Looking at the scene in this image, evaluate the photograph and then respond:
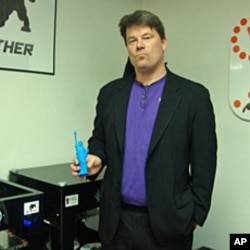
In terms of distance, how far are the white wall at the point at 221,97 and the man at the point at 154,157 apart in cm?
64

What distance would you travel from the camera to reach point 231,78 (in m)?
2.14

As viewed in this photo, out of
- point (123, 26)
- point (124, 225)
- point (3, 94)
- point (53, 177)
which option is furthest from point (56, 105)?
point (124, 225)

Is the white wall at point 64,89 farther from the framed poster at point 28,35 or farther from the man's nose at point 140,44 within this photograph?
the man's nose at point 140,44

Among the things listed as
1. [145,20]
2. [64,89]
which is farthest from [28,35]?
[145,20]

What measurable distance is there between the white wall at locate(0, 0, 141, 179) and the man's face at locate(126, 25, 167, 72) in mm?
706

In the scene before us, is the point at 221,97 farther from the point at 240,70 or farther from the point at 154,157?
the point at 154,157

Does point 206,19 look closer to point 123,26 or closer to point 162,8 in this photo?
point 162,8

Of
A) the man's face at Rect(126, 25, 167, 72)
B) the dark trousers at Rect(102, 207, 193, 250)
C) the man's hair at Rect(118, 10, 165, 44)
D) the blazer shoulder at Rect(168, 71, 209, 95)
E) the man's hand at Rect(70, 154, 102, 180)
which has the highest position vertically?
the man's hair at Rect(118, 10, 165, 44)

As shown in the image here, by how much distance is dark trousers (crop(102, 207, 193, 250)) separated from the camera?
1.52 metres

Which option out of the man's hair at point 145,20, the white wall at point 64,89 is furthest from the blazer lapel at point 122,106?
the white wall at point 64,89

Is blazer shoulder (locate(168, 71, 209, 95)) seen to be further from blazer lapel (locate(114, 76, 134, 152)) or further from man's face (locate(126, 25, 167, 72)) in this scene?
blazer lapel (locate(114, 76, 134, 152))

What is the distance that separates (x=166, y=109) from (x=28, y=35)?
95 centimetres

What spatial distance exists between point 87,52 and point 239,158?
1.14m

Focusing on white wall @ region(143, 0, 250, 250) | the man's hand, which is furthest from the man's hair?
white wall @ region(143, 0, 250, 250)
